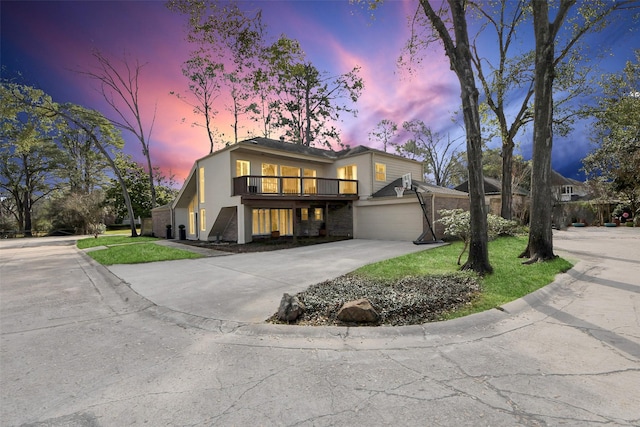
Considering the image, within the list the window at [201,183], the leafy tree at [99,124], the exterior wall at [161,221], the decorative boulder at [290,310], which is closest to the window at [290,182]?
the window at [201,183]

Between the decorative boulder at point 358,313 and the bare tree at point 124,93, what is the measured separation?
25.4 meters

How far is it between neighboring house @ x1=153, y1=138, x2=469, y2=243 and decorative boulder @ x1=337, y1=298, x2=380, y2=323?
10.5 m

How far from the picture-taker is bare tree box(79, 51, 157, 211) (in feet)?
72.0

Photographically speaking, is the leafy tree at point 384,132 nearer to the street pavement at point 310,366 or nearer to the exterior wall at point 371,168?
the exterior wall at point 371,168

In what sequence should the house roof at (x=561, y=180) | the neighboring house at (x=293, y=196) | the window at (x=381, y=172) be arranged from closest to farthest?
the neighboring house at (x=293, y=196)
the window at (x=381, y=172)
the house roof at (x=561, y=180)

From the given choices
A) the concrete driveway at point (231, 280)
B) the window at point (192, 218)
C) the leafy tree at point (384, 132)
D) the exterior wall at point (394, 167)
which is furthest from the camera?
the leafy tree at point (384, 132)

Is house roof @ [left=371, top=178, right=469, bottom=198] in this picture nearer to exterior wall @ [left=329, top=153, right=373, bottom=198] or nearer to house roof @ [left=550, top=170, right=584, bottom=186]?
exterior wall @ [left=329, top=153, right=373, bottom=198]

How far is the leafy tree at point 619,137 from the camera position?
42.2ft

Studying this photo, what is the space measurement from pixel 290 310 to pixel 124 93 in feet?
92.2

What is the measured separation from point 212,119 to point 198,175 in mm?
13758

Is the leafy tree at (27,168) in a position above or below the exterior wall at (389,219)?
above

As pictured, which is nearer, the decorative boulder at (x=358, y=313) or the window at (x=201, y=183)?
the decorative boulder at (x=358, y=313)

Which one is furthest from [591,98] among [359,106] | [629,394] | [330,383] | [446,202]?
[330,383]

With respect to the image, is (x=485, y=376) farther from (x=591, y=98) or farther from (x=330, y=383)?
(x=591, y=98)
